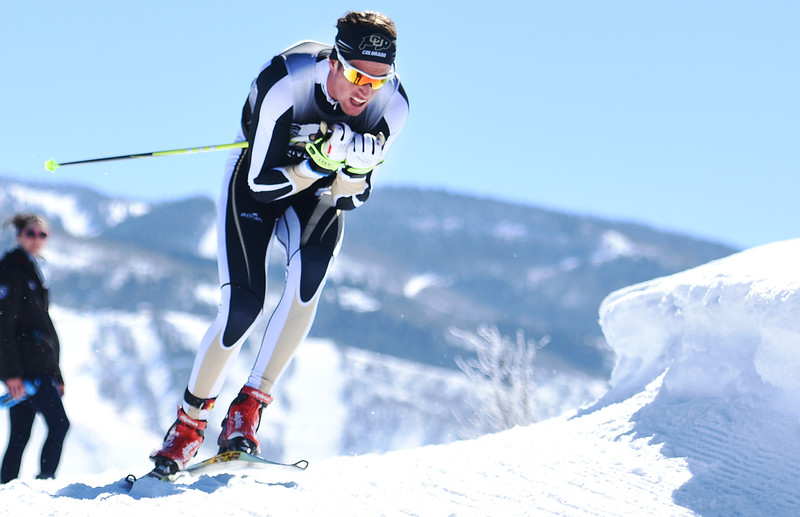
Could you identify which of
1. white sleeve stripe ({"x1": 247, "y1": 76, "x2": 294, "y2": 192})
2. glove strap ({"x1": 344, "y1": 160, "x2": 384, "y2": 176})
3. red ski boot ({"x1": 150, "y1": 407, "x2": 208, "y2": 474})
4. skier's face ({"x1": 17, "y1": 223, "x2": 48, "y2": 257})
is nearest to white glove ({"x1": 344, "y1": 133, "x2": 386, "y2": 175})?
glove strap ({"x1": 344, "y1": 160, "x2": 384, "y2": 176})

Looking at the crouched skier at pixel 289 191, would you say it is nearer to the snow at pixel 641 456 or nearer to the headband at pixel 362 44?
the headband at pixel 362 44

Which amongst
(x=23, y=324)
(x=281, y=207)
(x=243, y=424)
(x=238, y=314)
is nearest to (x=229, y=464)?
(x=243, y=424)

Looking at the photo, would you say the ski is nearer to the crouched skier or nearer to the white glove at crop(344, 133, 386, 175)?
the crouched skier

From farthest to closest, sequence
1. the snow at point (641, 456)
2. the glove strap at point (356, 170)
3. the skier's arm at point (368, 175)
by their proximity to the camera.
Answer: the skier's arm at point (368, 175) < the glove strap at point (356, 170) < the snow at point (641, 456)

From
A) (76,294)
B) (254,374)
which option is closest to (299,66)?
(254,374)

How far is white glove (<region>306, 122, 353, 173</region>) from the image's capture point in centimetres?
414

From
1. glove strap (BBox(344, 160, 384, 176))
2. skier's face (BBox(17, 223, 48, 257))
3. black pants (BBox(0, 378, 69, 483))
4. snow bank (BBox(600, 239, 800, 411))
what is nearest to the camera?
glove strap (BBox(344, 160, 384, 176))

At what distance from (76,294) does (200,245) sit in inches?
1615

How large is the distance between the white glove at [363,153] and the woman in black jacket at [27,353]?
210 cm

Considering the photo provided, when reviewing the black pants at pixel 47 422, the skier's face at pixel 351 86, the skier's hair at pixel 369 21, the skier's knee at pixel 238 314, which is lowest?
the black pants at pixel 47 422

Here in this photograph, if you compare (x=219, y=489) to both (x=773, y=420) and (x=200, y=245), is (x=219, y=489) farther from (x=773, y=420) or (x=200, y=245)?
(x=200, y=245)

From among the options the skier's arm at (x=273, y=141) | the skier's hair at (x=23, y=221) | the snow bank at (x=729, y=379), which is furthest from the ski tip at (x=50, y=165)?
the snow bank at (x=729, y=379)

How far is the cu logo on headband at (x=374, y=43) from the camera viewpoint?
4238 mm

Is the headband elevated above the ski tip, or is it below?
above
